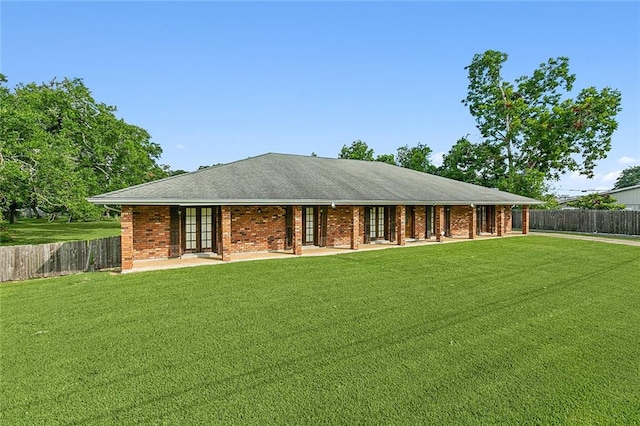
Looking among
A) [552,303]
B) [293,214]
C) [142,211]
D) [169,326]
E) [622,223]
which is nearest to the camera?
[169,326]

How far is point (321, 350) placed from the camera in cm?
497

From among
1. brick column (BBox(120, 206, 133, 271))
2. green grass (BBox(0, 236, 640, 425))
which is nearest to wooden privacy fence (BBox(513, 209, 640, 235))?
green grass (BBox(0, 236, 640, 425))

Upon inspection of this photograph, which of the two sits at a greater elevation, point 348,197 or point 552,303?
point 348,197

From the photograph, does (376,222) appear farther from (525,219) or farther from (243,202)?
(525,219)

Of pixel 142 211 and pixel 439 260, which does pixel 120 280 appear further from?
pixel 439 260

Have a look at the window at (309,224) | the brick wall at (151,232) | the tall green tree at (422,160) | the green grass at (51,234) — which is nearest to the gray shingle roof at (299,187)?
the brick wall at (151,232)

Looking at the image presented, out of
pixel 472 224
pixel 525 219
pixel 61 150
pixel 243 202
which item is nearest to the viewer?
pixel 243 202

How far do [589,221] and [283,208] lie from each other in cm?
2263

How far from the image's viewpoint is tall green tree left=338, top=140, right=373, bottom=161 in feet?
141

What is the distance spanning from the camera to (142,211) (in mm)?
12312

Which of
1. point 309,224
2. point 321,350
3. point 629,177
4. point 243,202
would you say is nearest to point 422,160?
point 309,224

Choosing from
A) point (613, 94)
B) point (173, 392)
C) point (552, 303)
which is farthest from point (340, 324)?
point (613, 94)

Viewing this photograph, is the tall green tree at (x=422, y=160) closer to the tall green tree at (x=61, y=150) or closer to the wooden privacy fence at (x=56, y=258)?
the tall green tree at (x=61, y=150)

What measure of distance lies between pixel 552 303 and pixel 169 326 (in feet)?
25.5
